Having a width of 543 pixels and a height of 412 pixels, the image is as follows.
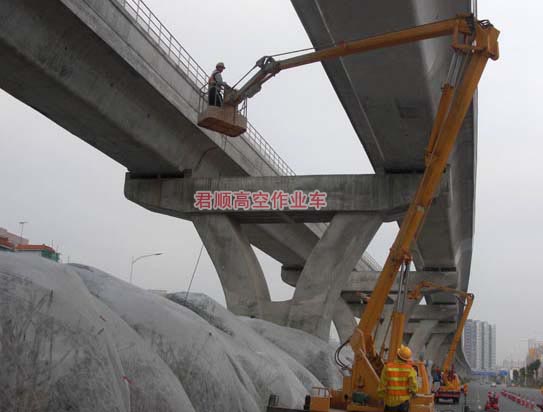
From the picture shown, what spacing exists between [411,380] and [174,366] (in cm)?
336

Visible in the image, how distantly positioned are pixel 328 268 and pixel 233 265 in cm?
358

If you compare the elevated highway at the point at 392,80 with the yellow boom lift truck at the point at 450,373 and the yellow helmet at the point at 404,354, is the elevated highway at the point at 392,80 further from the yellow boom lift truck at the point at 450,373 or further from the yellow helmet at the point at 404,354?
the yellow helmet at the point at 404,354

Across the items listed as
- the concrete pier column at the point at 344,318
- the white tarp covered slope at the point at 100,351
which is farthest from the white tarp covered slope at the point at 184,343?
the concrete pier column at the point at 344,318

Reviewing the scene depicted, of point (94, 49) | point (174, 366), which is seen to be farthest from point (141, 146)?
point (174, 366)

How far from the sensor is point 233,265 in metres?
24.2

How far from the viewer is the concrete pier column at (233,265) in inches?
949

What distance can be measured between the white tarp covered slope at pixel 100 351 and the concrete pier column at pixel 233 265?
11743 mm

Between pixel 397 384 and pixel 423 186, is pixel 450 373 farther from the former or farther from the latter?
pixel 397 384

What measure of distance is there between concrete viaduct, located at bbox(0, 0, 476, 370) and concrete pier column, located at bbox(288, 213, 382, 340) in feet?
0.13

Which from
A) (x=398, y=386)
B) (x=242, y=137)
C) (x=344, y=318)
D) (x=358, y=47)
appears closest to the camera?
(x=398, y=386)

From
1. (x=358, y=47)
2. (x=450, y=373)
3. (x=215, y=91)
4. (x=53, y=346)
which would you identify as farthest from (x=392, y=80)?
(x=450, y=373)

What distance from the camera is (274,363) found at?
13.4 metres

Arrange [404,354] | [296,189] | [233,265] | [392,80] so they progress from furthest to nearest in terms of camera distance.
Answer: [233,265] → [296,189] → [392,80] → [404,354]

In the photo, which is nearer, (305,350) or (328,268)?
(305,350)
